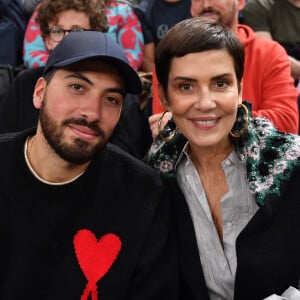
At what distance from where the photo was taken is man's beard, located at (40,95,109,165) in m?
1.24

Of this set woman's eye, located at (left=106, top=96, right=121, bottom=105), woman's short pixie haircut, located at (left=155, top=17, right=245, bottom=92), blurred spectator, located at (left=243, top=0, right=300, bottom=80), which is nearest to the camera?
woman's short pixie haircut, located at (left=155, top=17, right=245, bottom=92)

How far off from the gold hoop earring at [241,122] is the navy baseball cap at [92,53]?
0.29m

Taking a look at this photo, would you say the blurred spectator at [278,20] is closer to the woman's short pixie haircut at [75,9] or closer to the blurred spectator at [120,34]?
the blurred spectator at [120,34]

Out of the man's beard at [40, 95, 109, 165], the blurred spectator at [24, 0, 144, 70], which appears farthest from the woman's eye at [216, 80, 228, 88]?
the blurred spectator at [24, 0, 144, 70]

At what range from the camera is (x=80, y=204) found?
1.28 meters

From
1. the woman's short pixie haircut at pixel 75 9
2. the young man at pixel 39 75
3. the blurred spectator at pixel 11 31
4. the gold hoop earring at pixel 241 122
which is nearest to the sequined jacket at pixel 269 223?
the gold hoop earring at pixel 241 122

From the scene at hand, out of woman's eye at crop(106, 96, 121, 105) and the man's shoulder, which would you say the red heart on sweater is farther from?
woman's eye at crop(106, 96, 121, 105)

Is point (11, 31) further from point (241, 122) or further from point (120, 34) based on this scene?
point (241, 122)

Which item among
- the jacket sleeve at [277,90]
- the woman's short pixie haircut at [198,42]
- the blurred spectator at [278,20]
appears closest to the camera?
the woman's short pixie haircut at [198,42]

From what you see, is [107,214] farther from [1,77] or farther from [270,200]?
[1,77]

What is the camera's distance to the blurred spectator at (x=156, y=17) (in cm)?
249

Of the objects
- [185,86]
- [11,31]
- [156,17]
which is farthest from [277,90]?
[11,31]

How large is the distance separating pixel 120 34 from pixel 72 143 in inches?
53.2

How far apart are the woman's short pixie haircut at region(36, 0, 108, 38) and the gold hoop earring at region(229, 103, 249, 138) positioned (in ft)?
3.19
